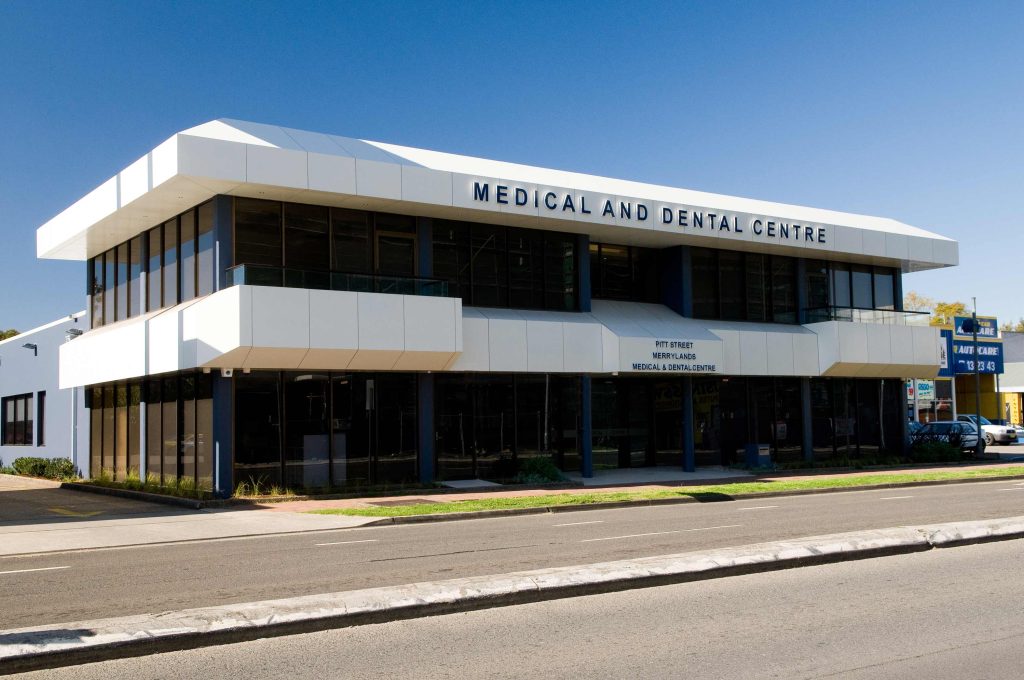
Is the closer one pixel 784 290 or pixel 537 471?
pixel 537 471

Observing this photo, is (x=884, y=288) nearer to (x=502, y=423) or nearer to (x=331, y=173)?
(x=502, y=423)

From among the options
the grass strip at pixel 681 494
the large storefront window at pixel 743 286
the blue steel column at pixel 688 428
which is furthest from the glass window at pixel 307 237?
the large storefront window at pixel 743 286

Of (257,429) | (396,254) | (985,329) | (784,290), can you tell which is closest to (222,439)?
(257,429)

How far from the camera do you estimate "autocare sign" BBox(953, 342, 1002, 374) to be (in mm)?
55750

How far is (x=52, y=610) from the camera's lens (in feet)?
30.5

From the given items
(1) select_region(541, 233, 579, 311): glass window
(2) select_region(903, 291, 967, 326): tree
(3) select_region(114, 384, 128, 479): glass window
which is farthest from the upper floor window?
(2) select_region(903, 291, 967, 326): tree

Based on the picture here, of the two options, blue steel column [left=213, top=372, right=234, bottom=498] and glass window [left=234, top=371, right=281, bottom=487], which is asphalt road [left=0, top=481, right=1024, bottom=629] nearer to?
blue steel column [left=213, top=372, right=234, bottom=498]

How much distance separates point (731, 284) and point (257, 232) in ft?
55.5

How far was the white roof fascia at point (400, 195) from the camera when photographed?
895 inches

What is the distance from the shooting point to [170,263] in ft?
86.8

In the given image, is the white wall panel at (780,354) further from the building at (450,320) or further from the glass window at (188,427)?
the glass window at (188,427)

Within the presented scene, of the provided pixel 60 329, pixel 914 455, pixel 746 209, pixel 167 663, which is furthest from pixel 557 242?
pixel 167 663

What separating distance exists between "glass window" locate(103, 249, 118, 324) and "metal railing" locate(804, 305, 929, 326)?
77.0 ft

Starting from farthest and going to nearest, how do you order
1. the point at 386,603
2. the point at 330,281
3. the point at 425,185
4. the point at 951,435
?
1. the point at 951,435
2. the point at 425,185
3. the point at 330,281
4. the point at 386,603
